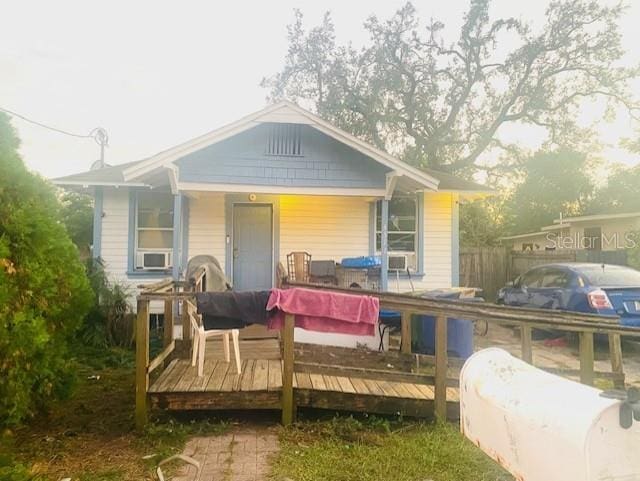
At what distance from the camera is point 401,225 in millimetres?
10477

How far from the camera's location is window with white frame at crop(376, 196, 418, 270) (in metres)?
10.4

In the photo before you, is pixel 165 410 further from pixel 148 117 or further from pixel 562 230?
pixel 562 230

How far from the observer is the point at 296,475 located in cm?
336

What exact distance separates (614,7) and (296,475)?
23607 millimetres

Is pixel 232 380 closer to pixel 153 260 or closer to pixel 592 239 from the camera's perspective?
pixel 153 260

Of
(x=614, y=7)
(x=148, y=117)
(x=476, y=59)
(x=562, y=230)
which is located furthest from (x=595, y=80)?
Answer: (x=148, y=117)

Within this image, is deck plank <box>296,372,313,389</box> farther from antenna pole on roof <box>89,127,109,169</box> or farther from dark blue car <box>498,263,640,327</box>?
antenna pole on roof <box>89,127,109,169</box>

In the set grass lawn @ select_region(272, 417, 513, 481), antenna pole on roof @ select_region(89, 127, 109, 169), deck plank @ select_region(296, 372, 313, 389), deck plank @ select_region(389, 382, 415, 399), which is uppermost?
antenna pole on roof @ select_region(89, 127, 109, 169)

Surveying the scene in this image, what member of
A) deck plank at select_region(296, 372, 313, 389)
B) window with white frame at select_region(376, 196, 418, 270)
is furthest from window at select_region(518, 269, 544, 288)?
deck plank at select_region(296, 372, 313, 389)

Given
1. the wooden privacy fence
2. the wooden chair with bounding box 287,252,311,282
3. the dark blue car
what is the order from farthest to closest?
the wooden chair with bounding box 287,252,311,282
the dark blue car
the wooden privacy fence

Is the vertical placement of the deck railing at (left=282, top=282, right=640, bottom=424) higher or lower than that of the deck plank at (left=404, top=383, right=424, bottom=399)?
higher

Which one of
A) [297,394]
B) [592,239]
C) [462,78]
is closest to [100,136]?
[462,78]

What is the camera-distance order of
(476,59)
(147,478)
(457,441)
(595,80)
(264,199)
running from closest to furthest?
(147,478), (457,441), (264,199), (595,80), (476,59)

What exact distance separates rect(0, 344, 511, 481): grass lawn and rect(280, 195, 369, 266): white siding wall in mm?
5456
